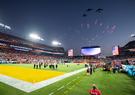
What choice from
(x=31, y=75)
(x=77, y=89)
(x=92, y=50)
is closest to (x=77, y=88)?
(x=77, y=89)

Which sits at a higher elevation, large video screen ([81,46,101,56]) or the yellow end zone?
large video screen ([81,46,101,56])

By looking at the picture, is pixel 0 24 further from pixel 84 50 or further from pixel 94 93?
pixel 94 93

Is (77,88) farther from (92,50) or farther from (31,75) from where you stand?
(92,50)

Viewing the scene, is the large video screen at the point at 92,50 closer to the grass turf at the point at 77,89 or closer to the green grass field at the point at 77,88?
the green grass field at the point at 77,88

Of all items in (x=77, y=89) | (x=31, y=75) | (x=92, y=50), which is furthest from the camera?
(x=92, y=50)

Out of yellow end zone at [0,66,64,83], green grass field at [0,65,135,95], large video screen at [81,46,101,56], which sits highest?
large video screen at [81,46,101,56]

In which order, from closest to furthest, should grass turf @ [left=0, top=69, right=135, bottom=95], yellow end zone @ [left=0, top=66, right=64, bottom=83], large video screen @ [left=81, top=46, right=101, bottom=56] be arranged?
grass turf @ [left=0, top=69, right=135, bottom=95] → yellow end zone @ [left=0, top=66, right=64, bottom=83] → large video screen @ [left=81, top=46, right=101, bottom=56]

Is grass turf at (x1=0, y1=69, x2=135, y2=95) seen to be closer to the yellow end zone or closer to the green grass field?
the green grass field

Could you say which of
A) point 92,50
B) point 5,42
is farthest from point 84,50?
point 5,42

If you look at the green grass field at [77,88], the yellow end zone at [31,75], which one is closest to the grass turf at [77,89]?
the green grass field at [77,88]

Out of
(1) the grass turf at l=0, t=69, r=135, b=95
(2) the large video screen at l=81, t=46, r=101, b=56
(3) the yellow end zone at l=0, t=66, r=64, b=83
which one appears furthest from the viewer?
(2) the large video screen at l=81, t=46, r=101, b=56

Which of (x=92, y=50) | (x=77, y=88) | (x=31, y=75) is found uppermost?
(x=92, y=50)

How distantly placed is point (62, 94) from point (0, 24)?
236ft

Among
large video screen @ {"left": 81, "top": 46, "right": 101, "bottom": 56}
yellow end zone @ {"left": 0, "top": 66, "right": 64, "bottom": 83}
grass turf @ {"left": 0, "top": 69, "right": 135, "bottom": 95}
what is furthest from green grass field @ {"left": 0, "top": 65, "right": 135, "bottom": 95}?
large video screen @ {"left": 81, "top": 46, "right": 101, "bottom": 56}
